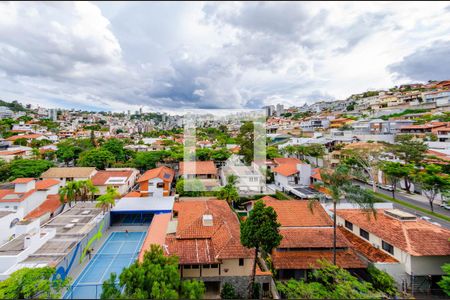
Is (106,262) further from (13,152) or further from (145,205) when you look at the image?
(13,152)

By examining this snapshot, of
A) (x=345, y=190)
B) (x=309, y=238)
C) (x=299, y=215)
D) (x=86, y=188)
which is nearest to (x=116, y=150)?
(x=86, y=188)

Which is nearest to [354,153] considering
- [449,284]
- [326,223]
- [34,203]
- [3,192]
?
[326,223]

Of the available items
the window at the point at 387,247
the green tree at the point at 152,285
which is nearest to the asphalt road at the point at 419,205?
the window at the point at 387,247

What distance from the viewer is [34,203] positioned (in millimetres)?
21250

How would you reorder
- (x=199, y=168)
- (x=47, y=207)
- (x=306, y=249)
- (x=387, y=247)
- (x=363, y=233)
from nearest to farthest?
(x=387, y=247) < (x=306, y=249) < (x=363, y=233) < (x=47, y=207) < (x=199, y=168)

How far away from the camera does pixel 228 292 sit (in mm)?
10977

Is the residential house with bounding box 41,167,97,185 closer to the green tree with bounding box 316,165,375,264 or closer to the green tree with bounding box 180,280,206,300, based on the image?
the green tree with bounding box 180,280,206,300

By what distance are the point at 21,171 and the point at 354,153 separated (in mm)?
42869

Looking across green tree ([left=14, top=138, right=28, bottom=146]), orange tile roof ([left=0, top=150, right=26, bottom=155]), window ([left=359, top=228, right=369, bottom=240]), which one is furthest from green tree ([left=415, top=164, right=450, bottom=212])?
green tree ([left=14, top=138, right=28, bottom=146])

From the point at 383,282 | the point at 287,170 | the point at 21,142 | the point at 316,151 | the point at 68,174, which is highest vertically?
the point at 21,142

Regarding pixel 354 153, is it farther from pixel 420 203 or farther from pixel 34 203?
pixel 34 203

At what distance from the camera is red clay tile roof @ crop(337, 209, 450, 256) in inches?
436

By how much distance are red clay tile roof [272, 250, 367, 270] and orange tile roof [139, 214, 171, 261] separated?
6.74 meters

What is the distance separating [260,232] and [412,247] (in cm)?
817
